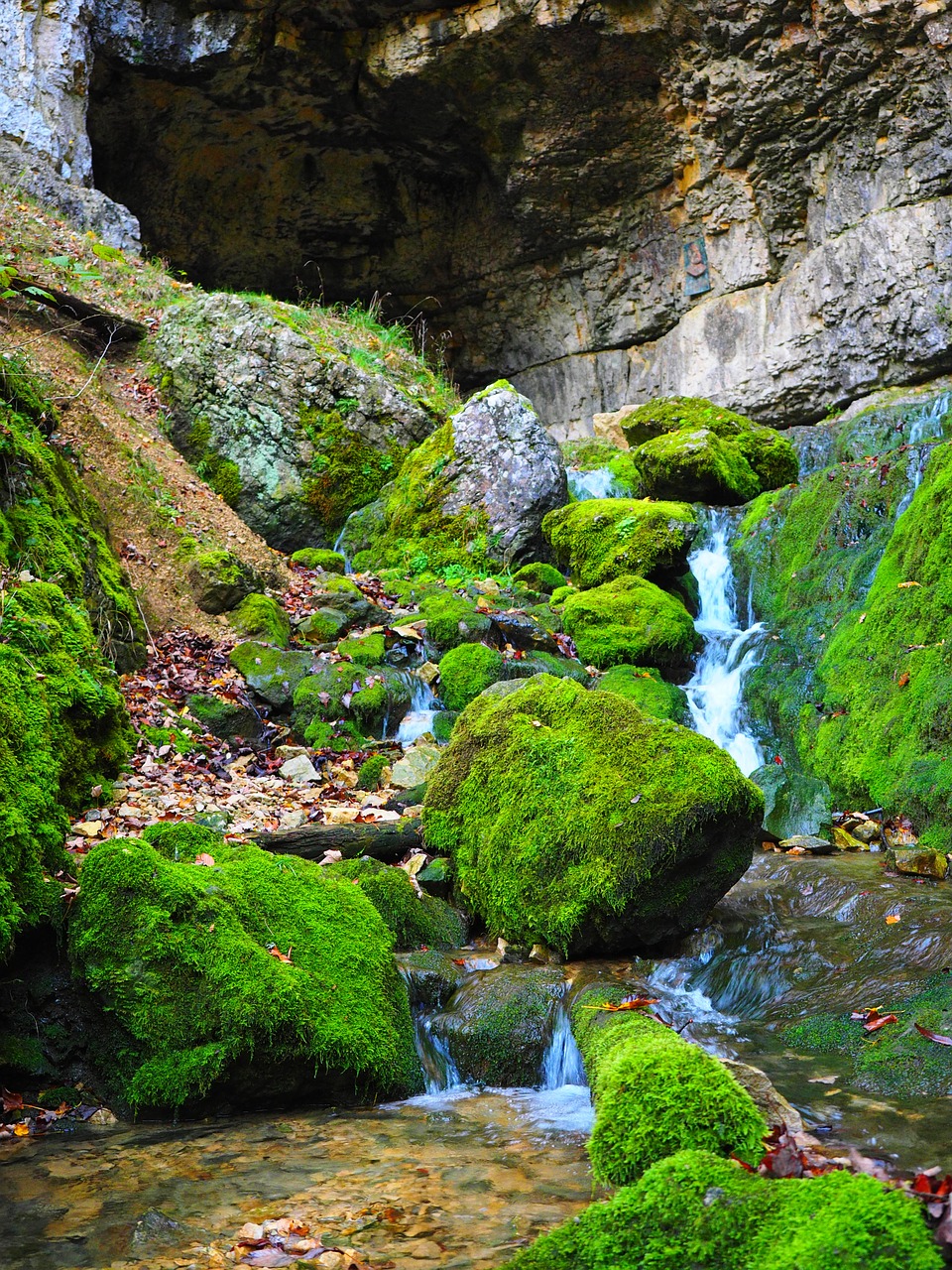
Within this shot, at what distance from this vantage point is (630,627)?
31.3 ft

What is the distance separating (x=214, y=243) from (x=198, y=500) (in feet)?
38.9

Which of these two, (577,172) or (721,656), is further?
(577,172)

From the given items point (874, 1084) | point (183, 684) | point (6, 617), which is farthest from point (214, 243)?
point (874, 1084)

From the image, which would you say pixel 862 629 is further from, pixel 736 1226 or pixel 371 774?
pixel 736 1226

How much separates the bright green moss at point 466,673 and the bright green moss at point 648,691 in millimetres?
918

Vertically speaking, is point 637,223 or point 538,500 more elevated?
point 637,223

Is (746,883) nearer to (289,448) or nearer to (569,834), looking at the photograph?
(569,834)

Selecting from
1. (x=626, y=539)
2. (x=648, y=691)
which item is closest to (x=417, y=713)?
(x=648, y=691)

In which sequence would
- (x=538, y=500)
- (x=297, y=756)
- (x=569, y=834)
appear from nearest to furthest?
(x=569, y=834) → (x=297, y=756) → (x=538, y=500)

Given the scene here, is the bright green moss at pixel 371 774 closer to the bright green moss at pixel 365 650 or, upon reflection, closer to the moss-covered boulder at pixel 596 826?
the moss-covered boulder at pixel 596 826

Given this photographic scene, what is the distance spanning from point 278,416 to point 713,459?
5.50 m

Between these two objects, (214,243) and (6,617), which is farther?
(214,243)

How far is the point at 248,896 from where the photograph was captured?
459 centimetres

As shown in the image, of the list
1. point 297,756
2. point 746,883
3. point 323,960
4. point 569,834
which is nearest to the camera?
point 323,960
